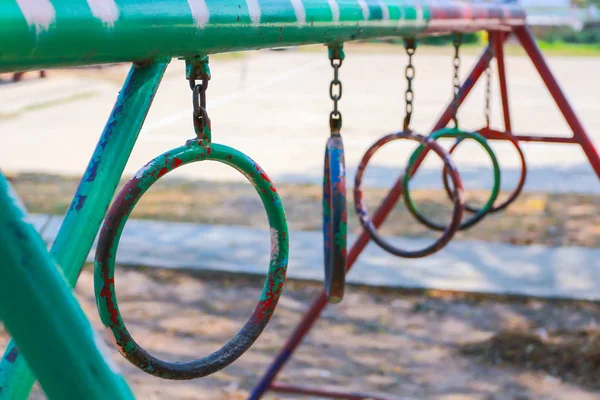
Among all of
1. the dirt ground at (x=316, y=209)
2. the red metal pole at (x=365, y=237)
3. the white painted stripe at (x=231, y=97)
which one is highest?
the red metal pole at (x=365, y=237)

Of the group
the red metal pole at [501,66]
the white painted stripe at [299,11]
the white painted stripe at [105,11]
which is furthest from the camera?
the red metal pole at [501,66]

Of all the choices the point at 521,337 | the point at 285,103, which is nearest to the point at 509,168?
the point at 521,337

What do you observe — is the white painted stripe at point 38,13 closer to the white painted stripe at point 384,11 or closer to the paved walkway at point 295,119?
the white painted stripe at point 384,11

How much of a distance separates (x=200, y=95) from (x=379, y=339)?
282cm

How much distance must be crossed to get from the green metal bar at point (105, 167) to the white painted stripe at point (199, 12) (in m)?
0.06

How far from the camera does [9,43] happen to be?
1.79ft

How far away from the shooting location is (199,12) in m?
0.78

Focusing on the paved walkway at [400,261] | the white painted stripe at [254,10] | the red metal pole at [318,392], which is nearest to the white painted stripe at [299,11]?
the white painted stripe at [254,10]

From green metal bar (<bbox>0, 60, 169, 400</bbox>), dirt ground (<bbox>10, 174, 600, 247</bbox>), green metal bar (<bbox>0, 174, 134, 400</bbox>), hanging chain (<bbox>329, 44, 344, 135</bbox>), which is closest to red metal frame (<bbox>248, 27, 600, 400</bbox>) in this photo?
hanging chain (<bbox>329, 44, 344, 135</bbox>)

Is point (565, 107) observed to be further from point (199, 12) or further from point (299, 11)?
point (199, 12)

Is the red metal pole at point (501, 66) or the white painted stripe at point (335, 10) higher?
the white painted stripe at point (335, 10)

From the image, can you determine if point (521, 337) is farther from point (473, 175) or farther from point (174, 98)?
point (174, 98)

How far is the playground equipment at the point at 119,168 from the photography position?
528mm

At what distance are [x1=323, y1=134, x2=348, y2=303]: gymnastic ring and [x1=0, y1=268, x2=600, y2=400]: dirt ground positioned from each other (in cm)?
165
